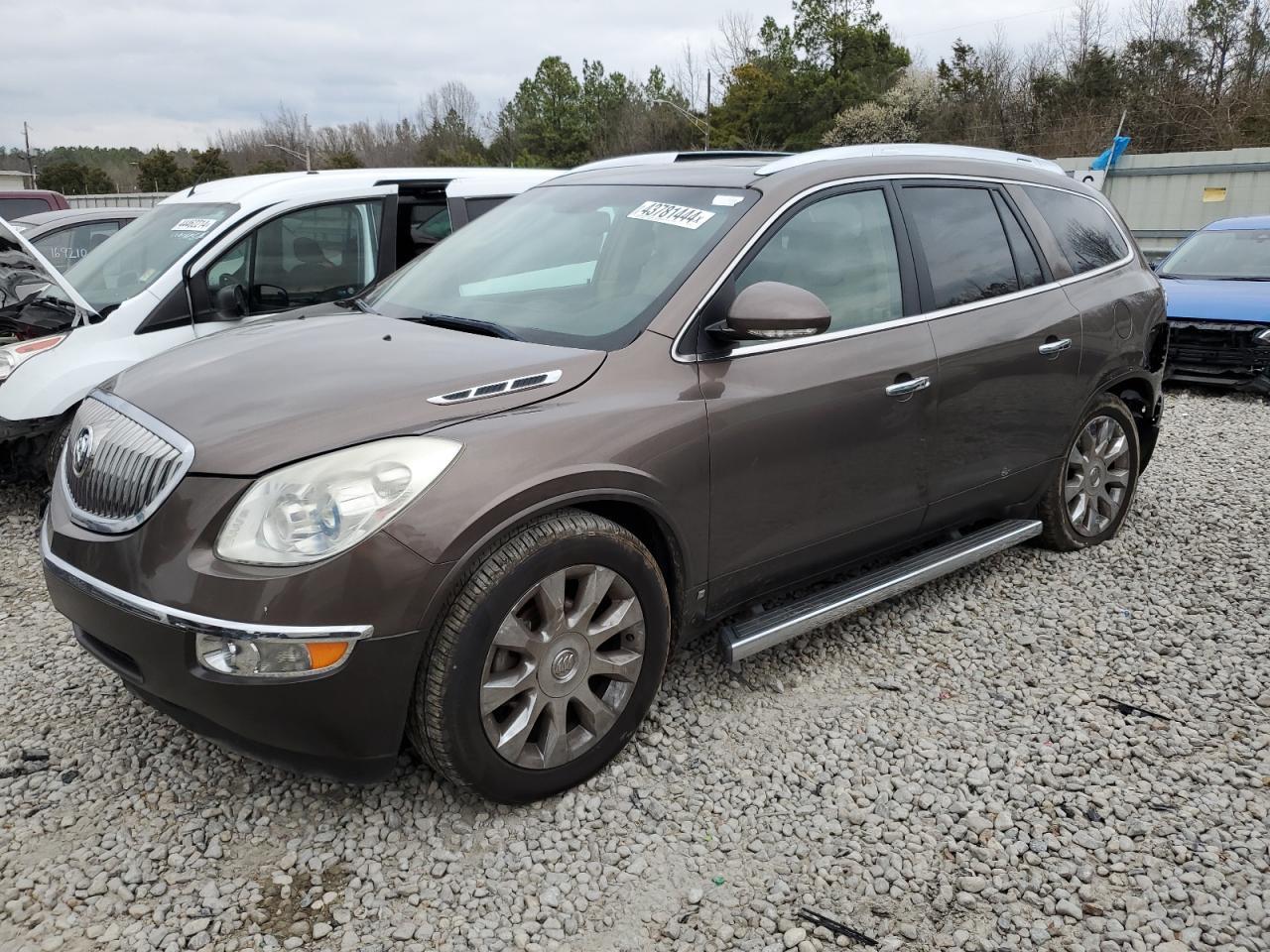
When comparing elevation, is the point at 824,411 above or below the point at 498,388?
below

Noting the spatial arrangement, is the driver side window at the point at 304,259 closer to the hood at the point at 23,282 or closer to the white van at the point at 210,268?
the white van at the point at 210,268

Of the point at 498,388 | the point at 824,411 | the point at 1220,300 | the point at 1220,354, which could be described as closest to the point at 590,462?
the point at 498,388

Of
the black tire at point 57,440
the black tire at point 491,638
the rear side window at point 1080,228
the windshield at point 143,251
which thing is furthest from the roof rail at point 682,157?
the black tire at point 57,440

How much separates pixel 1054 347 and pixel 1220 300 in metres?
6.02

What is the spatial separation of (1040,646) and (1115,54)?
38099mm

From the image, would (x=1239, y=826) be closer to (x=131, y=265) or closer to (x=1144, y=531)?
(x=1144, y=531)

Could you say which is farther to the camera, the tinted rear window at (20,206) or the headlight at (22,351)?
the tinted rear window at (20,206)

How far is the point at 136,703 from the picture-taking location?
10.9ft

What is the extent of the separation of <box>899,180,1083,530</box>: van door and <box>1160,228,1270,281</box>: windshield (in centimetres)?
664

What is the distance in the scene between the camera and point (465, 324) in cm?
319

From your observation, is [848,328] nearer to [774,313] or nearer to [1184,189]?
[774,313]

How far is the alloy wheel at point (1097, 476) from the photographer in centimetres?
460

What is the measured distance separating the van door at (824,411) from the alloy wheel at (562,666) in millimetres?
447

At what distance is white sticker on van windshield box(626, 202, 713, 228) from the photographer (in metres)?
3.26
